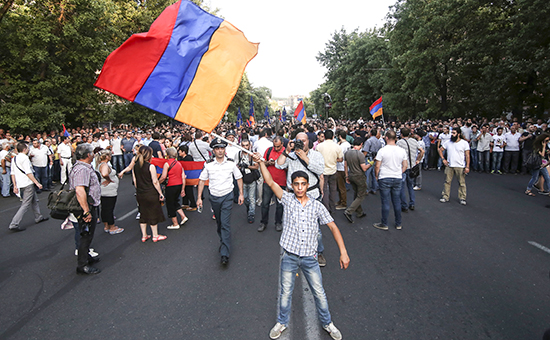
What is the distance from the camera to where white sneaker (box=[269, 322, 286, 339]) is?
307 centimetres

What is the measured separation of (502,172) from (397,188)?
8.70 metres

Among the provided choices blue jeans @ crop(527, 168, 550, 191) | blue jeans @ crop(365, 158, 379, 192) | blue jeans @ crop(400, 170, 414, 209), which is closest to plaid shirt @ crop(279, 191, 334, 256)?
blue jeans @ crop(400, 170, 414, 209)

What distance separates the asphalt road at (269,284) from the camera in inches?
128

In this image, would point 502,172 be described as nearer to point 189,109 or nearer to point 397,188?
point 397,188

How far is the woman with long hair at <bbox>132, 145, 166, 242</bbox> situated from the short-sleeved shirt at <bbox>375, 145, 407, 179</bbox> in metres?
4.33

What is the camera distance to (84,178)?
438 centimetres

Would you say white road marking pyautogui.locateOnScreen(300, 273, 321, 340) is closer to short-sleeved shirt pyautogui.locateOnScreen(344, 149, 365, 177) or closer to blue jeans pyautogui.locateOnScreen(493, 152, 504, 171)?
short-sleeved shirt pyautogui.locateOnScreen(344, 149, 365, 177)

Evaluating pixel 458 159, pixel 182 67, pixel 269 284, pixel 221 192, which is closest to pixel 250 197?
pixel 221 192

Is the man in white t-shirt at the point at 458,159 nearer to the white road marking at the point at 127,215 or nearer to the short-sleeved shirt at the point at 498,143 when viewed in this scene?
the short-sleeved shirt at the point at 498,143

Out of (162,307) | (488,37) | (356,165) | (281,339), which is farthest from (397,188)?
(488,37)

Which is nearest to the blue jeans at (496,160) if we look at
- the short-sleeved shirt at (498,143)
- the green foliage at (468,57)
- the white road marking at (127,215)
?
the short-sleeved shirt at (498,143)

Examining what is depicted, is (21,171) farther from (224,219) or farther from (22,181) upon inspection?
(224,219)

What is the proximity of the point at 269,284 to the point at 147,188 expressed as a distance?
2.93 metres

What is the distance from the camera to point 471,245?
5.21 meters
